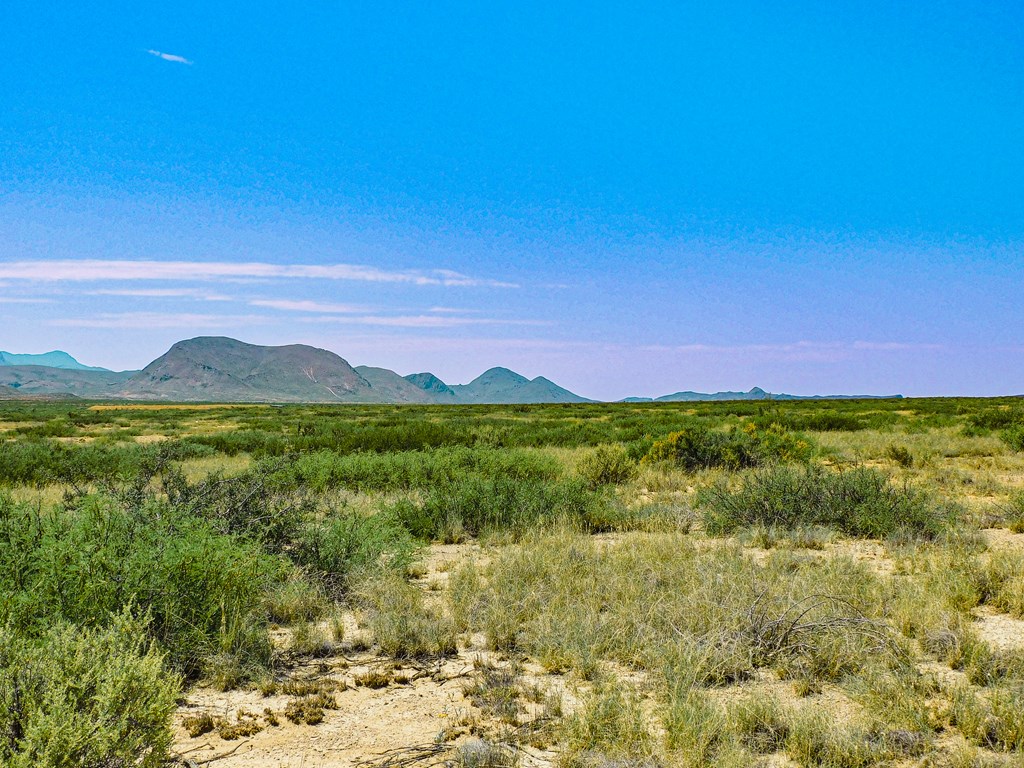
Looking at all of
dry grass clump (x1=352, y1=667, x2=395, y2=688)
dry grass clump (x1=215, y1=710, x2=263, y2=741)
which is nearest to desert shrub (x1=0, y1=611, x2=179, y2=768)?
dry grass clump (x1=215, y1=710, x2=263, y2=741)

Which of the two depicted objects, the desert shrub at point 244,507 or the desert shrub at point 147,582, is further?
the desert shrub at point 244,507

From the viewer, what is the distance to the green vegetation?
11.5ft

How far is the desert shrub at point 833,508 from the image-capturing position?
8.78 meters

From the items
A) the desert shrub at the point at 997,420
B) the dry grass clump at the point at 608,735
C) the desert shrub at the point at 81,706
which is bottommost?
the dry grass clump at the point at 608,735

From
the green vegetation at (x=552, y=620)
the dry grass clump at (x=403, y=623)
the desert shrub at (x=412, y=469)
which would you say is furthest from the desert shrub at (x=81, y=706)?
the desert shrub at (x=412, y=469)

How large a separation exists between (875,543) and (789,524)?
42.8 inches

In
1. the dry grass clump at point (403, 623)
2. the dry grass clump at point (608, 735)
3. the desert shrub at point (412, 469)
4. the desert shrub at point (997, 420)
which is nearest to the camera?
the dry grass clump at point (608, 735)

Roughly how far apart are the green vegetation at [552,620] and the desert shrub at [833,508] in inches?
1.6

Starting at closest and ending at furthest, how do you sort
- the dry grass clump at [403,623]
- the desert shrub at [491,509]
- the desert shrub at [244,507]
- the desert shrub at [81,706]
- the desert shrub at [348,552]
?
the desert shrub at [81,706], the dry grass clump at [403,623], the desert shrub at [244,507], the desert shrub at [348,552], the desert shrub at [491,509]

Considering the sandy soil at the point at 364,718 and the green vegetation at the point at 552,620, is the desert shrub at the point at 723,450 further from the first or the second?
the sandy soil at the point at 364,718

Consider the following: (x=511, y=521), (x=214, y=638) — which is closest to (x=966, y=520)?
(x=511, y=521)

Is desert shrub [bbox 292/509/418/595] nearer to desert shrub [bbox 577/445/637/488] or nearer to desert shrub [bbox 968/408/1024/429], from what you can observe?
desert shrub [bbox 577/445/637/488]

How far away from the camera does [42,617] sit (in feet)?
14.4

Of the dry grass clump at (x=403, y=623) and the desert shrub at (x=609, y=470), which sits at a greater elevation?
the desert shrub at (x=609, y=470)
